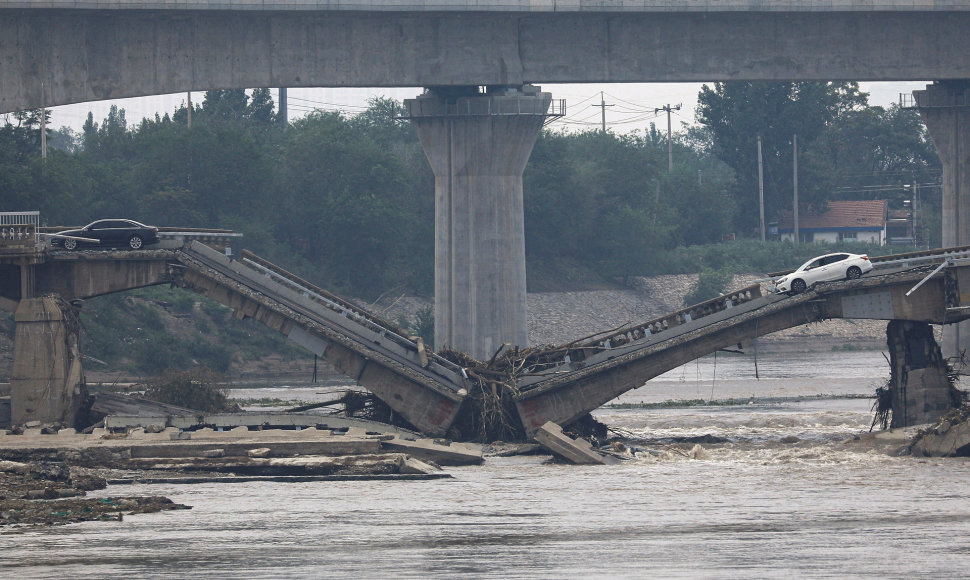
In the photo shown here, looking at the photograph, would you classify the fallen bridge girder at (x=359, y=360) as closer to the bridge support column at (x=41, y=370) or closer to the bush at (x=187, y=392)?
the bush at (x=187, y=392)

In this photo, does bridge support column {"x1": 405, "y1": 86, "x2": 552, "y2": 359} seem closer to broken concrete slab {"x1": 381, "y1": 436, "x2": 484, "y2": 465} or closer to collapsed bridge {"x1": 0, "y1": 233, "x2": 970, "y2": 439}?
collapsed bridge {"x1": 0, "y1": 233, "x2": 970, "y2": 439}

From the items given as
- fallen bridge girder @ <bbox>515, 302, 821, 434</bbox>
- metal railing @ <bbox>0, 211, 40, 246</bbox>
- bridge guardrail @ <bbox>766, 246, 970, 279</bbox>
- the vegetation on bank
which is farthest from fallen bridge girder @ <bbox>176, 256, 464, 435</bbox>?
the vegetation on bank

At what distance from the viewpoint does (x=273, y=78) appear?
64.6 metres

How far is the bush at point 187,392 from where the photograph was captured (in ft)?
171

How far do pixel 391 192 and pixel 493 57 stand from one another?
4333 cm

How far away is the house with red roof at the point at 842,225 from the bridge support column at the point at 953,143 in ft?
203

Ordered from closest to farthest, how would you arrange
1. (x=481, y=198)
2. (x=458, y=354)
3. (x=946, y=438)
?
1. (x=946, y=438)
2. (x=458, y=354)
3. (x=481, y=198)

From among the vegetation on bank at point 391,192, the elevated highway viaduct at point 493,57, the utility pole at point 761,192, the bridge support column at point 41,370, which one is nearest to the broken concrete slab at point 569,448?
the bridge support column at point 41,370

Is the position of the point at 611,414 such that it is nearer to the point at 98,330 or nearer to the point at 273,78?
the point at 273,78

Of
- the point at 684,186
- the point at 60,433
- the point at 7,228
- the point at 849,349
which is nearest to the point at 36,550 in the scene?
the point at 60,433

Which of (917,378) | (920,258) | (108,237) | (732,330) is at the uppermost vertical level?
(108,237)

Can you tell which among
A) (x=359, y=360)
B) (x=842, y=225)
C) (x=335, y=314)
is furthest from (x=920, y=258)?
(x=842, y=225)

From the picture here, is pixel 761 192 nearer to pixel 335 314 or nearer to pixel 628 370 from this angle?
pixel 628 370

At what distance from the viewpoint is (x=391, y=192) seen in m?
110
